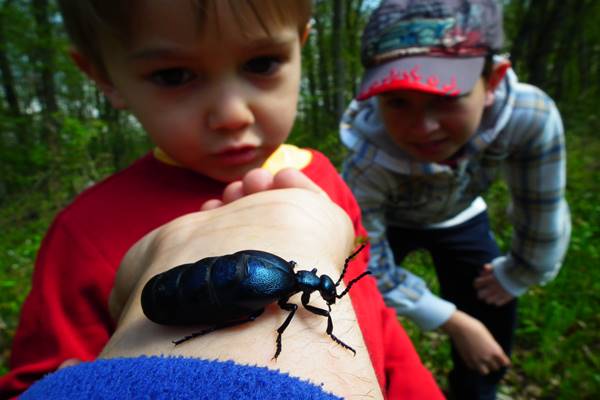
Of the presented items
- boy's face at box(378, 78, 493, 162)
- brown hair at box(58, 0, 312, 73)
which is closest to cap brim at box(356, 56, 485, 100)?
boy's face at box(378, 78, 493, 162)

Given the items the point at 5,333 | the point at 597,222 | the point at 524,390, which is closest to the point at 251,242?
the point at 524,390

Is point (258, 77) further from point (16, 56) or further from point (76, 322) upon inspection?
point (16, 56)

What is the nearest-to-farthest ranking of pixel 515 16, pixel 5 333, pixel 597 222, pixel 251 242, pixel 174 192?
pixel 251 242, pixel 174 192, pixel 5 333, pixel 597 222, pixel 515 16

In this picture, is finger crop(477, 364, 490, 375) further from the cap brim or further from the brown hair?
the brown hair

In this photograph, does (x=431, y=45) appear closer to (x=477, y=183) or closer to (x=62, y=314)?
(x=477, y=183)

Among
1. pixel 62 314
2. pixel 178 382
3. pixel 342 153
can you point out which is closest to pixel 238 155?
pixel 62 314

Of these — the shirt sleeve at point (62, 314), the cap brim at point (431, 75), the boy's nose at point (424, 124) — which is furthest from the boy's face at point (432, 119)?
the shirt sleeve at point (62, 314)
